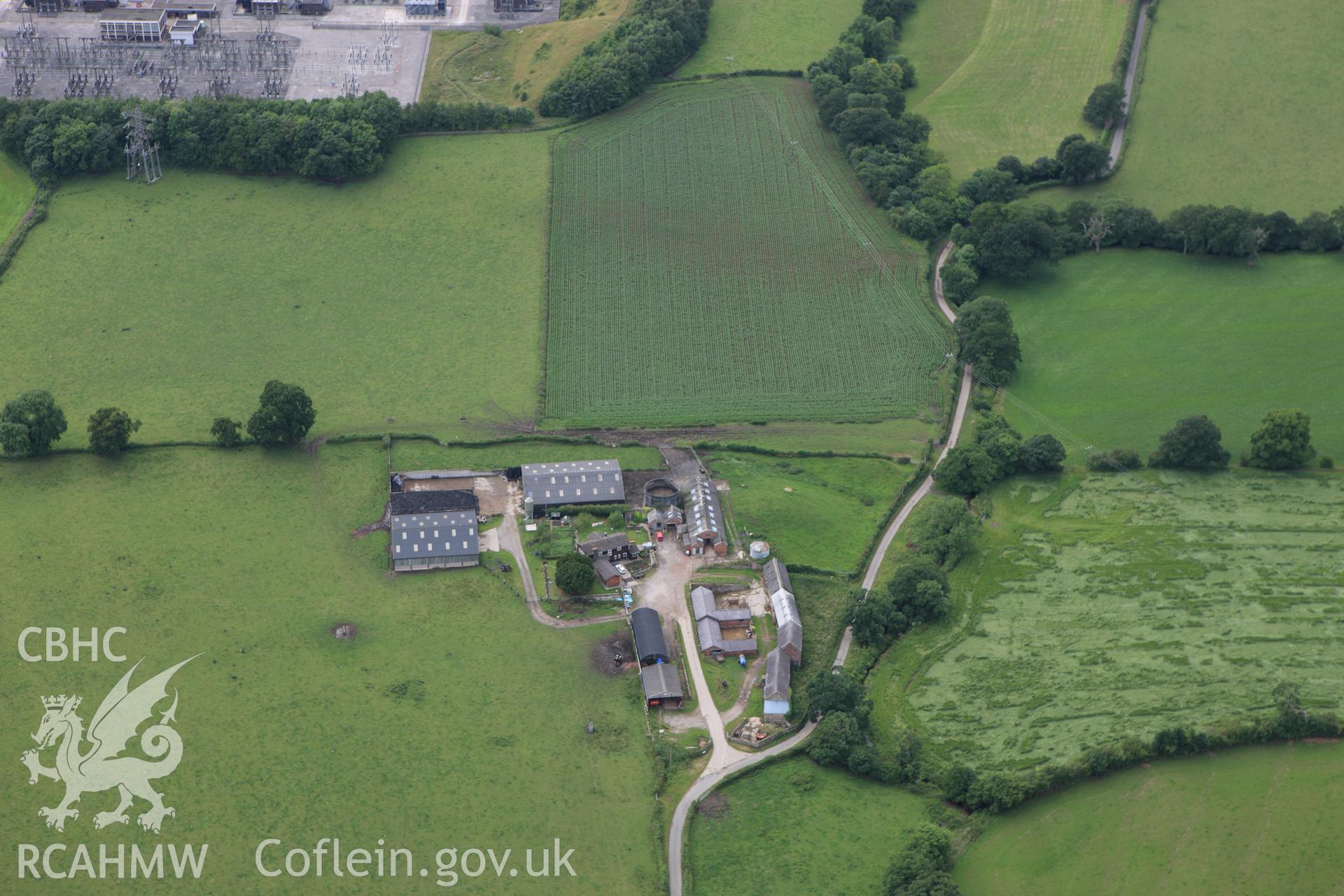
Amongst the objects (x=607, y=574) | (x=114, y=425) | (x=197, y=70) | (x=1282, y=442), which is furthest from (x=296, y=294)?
→ (x=1282, y=442)

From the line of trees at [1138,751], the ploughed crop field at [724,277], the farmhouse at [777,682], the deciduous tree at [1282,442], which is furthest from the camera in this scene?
the ploughed crop field at [724,277]

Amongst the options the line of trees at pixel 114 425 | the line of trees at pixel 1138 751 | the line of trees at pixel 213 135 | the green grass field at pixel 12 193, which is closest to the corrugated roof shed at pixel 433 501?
the line of trees at pixel 114 425

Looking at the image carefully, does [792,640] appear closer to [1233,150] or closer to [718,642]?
[718,642]

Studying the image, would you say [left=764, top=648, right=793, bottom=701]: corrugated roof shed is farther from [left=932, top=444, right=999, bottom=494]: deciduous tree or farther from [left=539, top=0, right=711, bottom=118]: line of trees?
[left=539, top=0, right=711, bottom=118]: line of trees

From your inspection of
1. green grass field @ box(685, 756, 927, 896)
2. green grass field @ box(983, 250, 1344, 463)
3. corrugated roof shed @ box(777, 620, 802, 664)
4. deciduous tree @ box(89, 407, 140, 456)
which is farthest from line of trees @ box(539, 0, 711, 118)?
green grass field @ box(685, 756, 927, 896)

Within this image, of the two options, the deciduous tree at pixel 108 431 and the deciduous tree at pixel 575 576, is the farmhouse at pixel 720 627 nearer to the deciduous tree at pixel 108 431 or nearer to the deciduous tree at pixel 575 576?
the deciduous tree at pixel 575 576

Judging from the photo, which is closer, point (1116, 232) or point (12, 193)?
point (1116, 232)
